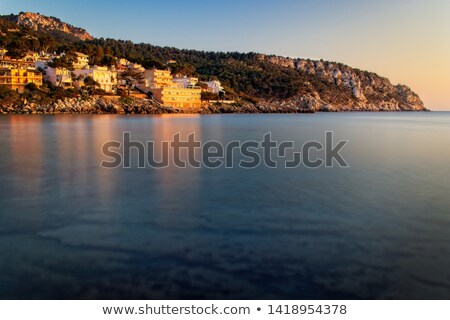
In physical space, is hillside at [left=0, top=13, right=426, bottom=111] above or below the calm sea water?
above

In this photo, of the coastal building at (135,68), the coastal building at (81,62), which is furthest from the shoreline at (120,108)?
the coastal building at (135,68)

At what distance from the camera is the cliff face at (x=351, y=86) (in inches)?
4889

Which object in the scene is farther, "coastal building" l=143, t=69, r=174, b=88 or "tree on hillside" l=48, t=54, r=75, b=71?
"coastal building" l=143, t=69, r=174, b=88

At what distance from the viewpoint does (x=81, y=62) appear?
63.4 metres

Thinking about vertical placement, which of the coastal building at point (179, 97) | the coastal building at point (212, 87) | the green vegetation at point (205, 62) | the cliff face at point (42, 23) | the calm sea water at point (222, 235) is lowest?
the calm sea water at point (222, 235)

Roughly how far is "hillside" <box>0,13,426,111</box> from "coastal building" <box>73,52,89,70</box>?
9.37ft

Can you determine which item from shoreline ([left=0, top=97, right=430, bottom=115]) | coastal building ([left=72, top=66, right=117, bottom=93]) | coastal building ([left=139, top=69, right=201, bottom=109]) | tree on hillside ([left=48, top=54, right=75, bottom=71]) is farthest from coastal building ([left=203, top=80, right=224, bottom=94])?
tree on hillside ([left=48, top=54, right=75, bottom=71])

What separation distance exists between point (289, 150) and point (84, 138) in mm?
10133

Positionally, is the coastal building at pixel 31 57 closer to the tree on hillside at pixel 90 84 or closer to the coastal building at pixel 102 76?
the coastal building at pixel 102 76

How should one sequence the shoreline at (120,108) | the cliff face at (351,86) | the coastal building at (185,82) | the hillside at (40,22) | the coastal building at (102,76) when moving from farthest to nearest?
the hillside at (40,22) → the cliff face at (351,86) → the coastal building at (185,82) → the coastal building at (102,76) → the shoreline at (120,108)

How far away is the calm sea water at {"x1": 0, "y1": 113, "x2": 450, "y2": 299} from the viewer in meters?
4.32

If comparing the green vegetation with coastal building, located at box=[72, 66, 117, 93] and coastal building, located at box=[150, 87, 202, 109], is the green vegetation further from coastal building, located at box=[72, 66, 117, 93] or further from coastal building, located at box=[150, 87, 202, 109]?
coastal building, located at box=[150, 87, 202, 109]

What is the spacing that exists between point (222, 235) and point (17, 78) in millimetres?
51361

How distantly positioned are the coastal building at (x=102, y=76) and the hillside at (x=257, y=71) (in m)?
8.53
